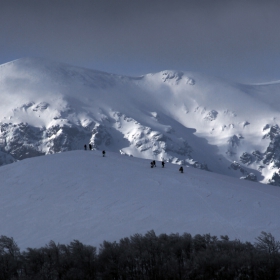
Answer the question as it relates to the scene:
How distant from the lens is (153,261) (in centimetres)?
4150

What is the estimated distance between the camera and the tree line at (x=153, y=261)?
3803 centimetres

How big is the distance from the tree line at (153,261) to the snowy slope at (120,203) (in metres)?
6.62

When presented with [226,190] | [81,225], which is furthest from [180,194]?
[81,225]

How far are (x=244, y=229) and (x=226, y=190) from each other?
15006mm

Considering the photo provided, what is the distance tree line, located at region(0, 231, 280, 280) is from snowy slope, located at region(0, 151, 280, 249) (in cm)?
662

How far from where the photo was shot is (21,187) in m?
70.1

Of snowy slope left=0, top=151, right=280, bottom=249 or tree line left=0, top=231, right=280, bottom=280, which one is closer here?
tree line left=0, top=231, right=280, bottom=280

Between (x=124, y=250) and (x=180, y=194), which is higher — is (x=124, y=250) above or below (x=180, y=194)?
below

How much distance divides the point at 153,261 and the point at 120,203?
19.8 m

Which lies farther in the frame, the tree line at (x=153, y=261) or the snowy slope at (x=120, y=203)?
the snowy slope at (x=120, y=203)

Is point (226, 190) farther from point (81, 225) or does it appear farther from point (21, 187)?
point (21, 187)

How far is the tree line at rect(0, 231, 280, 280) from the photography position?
3803 centimetres

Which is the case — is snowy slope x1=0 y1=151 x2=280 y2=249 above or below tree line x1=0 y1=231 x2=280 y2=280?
above

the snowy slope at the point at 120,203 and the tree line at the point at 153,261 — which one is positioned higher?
the snowy slope at the point at 120,203
